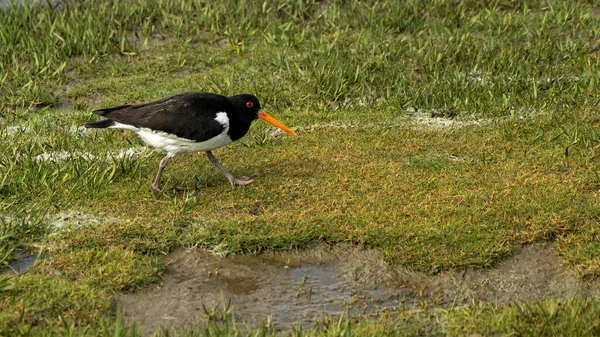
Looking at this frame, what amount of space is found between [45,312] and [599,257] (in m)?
4.47

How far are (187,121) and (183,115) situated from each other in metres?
0.08

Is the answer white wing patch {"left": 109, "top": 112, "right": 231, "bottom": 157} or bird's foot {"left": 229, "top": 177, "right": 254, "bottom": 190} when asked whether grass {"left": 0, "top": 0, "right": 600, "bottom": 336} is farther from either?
white wing patch {"left": 109, "top": 112, "right": 231, "bottom": 157}

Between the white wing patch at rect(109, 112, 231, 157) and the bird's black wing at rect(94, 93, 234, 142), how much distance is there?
46 millimetres

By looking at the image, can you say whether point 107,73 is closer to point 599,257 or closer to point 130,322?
point 130,322

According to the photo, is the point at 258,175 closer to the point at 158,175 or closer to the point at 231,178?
the point at 231,178

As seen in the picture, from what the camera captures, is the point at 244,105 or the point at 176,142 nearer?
the point at 176,142

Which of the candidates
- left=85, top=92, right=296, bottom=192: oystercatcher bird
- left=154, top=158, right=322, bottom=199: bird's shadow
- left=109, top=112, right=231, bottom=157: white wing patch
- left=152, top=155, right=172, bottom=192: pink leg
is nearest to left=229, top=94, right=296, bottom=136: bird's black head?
left=85, top=92, right=296, bottom=192: oystercatcher bird

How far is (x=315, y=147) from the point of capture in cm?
1039

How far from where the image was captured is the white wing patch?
28.8 feet

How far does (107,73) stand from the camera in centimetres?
1308

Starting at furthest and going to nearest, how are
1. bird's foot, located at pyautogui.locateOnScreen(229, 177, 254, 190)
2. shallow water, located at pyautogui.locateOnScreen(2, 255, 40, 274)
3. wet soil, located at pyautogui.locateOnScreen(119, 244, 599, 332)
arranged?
bird's foot, located at pyautogui.locateOnScreen(229, 177, 254, 190)
shallow water, located at pyautogui.locateOnScreen(2, 255, 40, 274)
wet soil, located at pyautogui.locateOnScreen(119, 244, 599, 332)

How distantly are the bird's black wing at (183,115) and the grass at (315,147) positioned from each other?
0.63 m

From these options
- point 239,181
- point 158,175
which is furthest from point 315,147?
point 158,175

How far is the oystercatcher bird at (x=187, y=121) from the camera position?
343 inches
